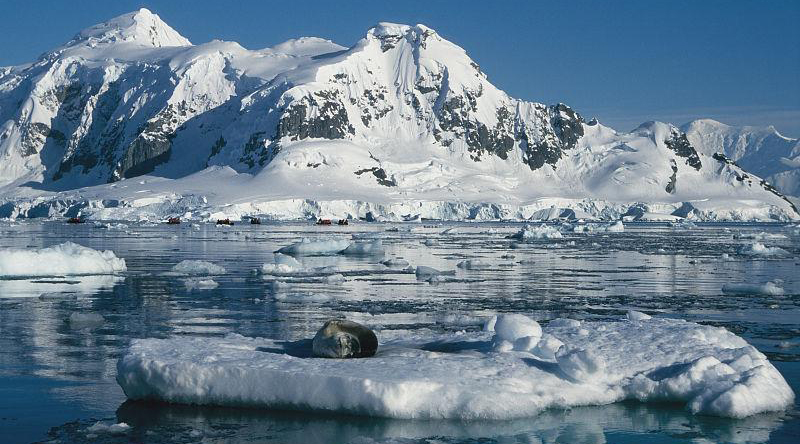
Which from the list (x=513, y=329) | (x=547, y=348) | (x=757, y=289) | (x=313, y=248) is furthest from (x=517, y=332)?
(x=313, y=248)

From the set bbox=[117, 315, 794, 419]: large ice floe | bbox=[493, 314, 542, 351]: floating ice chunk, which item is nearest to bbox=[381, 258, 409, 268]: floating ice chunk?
bbox=[493, 314, 542, 351]: floating ice chunk

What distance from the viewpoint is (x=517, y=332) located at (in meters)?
12.4

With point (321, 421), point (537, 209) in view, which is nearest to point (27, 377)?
point (321, 421)

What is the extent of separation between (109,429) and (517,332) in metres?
5.40

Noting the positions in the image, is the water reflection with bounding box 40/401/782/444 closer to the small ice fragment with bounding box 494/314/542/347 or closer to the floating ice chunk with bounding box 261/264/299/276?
the small ice fragment with bounding box 494/314/542/347

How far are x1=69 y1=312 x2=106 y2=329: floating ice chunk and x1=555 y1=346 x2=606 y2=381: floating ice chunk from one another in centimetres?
994

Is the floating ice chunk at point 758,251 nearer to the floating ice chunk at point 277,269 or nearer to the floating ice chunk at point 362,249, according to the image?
the floating ice chunk at point 362,249

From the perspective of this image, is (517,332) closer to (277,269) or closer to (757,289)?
(757,289)

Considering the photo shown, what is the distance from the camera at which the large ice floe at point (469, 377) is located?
1010cm

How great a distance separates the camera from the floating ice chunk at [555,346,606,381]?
426 inches

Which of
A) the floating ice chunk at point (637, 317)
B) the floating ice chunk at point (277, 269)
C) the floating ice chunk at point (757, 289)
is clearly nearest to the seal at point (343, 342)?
the floating ice chunk at point (637, 317)

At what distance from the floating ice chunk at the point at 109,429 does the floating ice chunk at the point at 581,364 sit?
194 inches

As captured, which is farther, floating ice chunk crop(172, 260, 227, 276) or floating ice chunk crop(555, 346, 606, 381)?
floating ice chunk crop(172, 260, 227, 276)

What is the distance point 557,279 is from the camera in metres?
29.3
